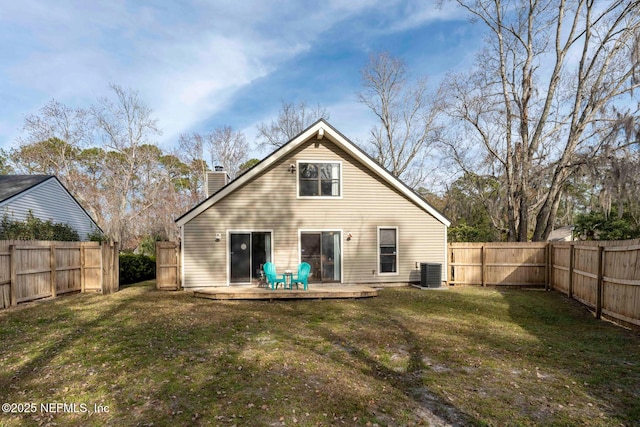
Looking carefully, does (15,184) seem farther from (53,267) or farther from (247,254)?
(247,254)

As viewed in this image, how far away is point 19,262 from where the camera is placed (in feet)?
32.1

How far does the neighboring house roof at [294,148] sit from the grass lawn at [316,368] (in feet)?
14.1

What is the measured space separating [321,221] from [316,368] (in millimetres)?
8235

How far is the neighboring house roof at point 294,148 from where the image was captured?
40.3 feet

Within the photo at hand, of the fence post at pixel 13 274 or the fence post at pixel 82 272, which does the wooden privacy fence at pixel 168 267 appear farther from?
the fence post at pixel 13 274

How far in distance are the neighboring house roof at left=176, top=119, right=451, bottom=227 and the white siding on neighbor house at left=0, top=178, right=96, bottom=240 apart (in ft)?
29.0

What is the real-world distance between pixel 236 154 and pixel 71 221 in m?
16.9

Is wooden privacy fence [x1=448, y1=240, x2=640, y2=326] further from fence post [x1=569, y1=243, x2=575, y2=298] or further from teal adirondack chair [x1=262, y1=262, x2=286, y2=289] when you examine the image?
teal adirondack chair [x1=262, y1=262, x2=286, y2=289]

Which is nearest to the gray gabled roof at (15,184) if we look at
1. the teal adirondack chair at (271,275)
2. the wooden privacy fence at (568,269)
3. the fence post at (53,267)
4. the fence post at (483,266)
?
the fence post at (53,267)

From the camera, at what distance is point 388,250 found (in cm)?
1348

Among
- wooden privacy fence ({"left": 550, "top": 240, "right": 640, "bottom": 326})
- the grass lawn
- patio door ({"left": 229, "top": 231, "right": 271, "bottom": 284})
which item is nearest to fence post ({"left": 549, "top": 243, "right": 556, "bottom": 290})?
wooden privacy fence ({"left": 550, "top": 240, "right": 640, "bottom": 326})

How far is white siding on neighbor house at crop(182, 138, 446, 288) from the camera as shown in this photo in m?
12.4

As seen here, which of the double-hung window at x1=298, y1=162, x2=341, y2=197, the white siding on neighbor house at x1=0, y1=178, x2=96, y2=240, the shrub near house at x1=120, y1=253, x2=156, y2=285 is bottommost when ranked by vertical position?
the shrub near house at x1=120, y1=253, x2=156, y2=285

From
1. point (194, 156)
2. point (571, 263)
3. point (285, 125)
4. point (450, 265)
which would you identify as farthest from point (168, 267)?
point (194, 156)
